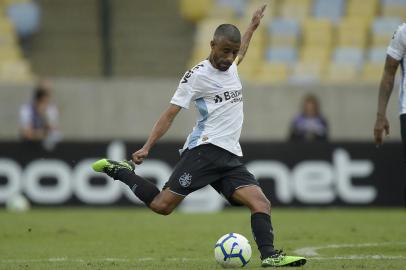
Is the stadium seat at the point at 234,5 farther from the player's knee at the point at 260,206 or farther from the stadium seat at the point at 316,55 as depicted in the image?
the player's knee at the point at 260,206

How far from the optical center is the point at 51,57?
19781 mm

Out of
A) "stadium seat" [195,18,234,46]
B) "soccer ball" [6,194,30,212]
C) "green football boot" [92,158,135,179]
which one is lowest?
"soccer ball" [6,194,30,212]

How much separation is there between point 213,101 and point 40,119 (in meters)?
9.05

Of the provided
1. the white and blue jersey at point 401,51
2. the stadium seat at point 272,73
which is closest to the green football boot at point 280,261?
the white and blue jersey at point 401,51

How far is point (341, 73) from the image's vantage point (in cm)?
1845

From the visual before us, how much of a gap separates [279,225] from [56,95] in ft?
21.8

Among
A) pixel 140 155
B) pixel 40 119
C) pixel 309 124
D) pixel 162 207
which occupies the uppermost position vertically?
pixel 140 155

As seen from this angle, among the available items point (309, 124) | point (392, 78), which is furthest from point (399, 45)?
point (309, 124)

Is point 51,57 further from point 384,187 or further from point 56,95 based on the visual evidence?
point 384,187

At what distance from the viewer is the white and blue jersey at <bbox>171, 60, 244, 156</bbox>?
8266 millimetres

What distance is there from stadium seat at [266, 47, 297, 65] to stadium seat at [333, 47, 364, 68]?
0.80 metres

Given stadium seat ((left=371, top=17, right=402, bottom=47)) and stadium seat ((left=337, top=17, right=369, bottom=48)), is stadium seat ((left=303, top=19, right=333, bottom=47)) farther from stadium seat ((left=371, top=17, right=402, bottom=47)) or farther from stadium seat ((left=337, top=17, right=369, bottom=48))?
stadium seat ((left=371, top=17, right=402, bottom=47))

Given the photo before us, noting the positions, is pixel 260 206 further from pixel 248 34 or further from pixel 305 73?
pixel 305 73

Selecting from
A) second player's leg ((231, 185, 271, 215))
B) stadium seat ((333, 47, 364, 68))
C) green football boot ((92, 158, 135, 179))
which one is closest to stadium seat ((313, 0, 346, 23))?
stadium seat ((333, 47, 364, 68))
